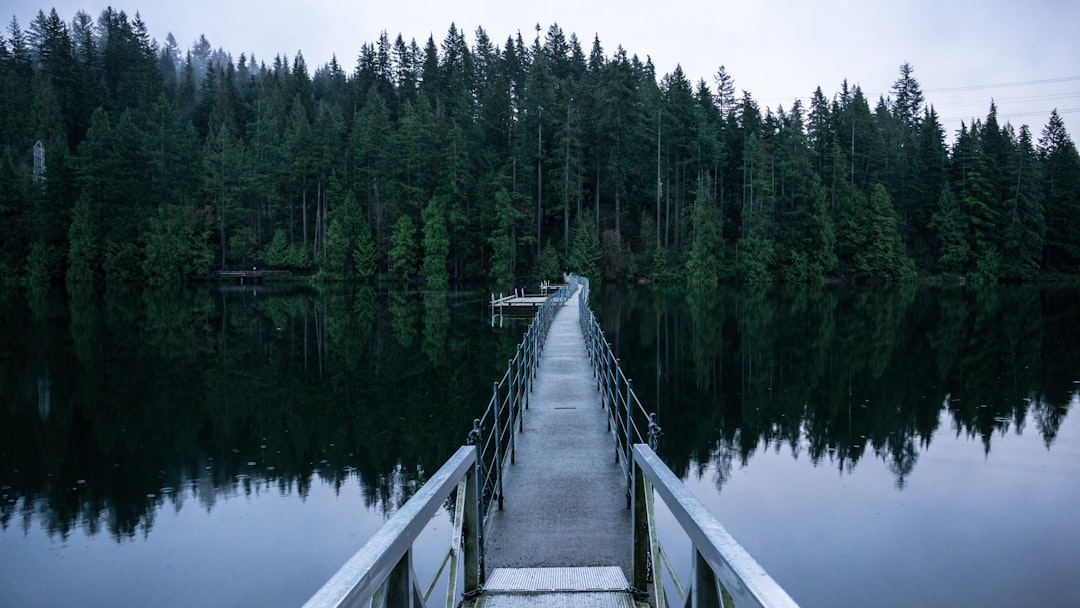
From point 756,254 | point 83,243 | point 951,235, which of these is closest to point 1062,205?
point 951,235

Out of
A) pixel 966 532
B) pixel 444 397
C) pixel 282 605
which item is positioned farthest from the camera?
pixel 444 397

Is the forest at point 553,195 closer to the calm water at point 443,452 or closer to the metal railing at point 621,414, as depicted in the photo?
the calm water at point 443,452

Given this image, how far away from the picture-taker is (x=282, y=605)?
836cm

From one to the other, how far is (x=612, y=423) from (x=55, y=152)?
232ft

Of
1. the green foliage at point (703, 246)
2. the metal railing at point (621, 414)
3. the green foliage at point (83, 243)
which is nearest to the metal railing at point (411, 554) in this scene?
the metal railing at point (621, 414)

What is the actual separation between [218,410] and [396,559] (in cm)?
1579

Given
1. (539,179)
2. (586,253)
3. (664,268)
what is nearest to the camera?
(586,253)

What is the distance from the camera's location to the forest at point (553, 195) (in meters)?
64.3

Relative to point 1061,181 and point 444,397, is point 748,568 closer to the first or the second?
point 444,397

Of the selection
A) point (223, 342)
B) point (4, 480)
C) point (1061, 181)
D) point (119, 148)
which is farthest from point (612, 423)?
point (1061, 181)

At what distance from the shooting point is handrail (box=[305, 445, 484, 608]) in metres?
2.14

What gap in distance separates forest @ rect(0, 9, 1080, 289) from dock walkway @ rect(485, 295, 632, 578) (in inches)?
1995

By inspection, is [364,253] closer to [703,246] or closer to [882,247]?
[703,246]

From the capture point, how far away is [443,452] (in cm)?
1356
